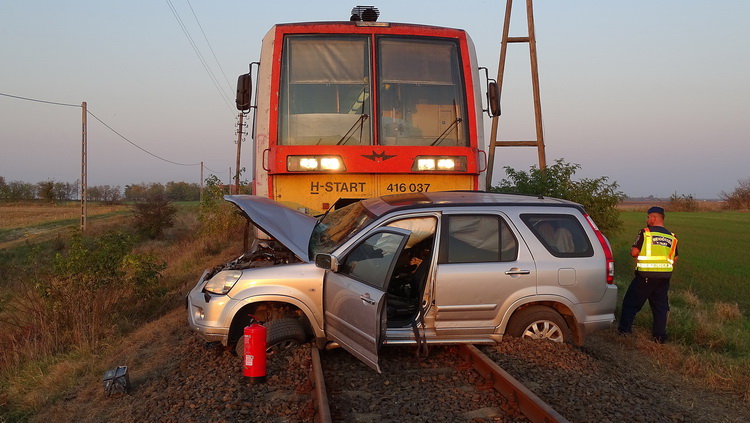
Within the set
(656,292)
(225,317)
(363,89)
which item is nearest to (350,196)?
(363,89)

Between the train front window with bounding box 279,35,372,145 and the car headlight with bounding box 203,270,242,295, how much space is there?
2.50 meters

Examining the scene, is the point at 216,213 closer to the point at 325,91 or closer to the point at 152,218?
the point at 152,218

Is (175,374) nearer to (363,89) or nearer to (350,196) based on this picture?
(350,196)

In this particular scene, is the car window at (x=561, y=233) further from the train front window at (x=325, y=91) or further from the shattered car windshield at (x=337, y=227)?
the train front window at (x=325, y=91)

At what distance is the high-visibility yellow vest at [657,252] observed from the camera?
801 centimetres

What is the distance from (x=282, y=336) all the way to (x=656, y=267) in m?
4.61

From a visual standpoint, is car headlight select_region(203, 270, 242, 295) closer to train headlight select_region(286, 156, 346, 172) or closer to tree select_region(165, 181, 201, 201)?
train headlight select_region(286, 156, 346, 172)

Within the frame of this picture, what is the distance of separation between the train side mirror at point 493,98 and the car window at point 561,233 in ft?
9.60

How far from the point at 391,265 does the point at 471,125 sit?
3539 mm

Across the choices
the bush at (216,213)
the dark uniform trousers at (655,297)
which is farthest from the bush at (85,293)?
the bush at (216,213)

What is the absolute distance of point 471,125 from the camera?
8.73 meters

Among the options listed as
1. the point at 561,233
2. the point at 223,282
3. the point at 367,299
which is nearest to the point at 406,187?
the point at 561,233

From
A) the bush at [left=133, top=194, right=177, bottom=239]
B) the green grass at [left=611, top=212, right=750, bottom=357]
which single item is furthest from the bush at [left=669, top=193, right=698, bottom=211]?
the bush at [left=133, top=194, right=177, bottom=239]

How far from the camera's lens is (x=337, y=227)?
7.21m
